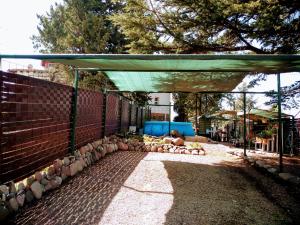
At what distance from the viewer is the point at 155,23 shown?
10062 millimetres

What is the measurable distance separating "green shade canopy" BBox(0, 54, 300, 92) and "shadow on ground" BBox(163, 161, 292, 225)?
8.51 feet

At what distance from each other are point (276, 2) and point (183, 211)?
22.2 ft

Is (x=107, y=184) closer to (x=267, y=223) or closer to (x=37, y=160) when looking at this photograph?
(x=37, y=160)

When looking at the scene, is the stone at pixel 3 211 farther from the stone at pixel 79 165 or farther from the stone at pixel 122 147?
the stone at pixel 122 147

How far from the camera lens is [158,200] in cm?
501

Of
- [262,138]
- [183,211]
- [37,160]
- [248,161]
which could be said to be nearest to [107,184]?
[37,160]

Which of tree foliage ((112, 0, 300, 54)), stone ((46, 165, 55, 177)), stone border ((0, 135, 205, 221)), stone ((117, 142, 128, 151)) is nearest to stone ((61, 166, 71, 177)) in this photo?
stone border ((0, 135, 205, 221))

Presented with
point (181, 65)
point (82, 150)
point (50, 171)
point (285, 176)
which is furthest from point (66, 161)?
point (285, 176)

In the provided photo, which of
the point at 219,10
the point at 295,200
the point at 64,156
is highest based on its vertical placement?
the point at 219,10

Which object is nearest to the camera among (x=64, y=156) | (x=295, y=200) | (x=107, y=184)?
(x=295, y=200)

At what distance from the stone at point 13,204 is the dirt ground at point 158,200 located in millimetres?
136

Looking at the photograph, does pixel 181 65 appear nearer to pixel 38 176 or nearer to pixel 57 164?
pixel 57 164

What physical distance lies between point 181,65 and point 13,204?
→ 449cm

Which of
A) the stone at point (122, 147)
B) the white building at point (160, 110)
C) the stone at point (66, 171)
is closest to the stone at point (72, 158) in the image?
the stone at point (66, 171)
